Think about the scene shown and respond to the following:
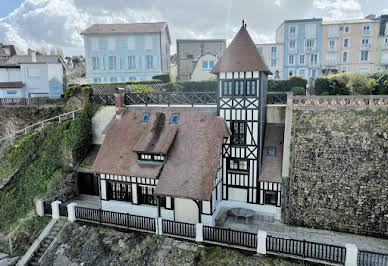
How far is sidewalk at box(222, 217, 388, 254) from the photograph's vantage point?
11945mm

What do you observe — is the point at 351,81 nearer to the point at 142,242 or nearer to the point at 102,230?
the point at 142,242

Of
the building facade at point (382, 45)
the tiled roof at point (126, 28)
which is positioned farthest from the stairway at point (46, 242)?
the building facade at point (382, 45)

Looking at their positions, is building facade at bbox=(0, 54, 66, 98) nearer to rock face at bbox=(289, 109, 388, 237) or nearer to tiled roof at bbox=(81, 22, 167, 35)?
tiled roof at bbox=(81, 22, 167, 35)

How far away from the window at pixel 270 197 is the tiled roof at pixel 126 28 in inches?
976

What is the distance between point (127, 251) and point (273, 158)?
28.6ft

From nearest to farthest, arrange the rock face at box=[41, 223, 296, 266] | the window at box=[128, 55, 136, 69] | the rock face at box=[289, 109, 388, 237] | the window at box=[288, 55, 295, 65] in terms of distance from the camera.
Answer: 1. the rock face at box=[41, 223, 296, 266]
2. the rock face at box=[289, 109, 388, 237]
3. the window at box=[128, 55, 136, 69]
4. the window at box=[288, 55, 295, 65]

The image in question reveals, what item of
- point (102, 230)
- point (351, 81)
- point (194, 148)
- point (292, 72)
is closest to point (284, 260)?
point (194, 148)

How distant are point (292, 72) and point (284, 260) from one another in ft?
98.8

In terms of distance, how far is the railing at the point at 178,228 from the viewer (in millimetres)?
12438

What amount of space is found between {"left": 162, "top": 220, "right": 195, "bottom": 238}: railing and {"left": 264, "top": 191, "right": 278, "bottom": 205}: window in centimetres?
435

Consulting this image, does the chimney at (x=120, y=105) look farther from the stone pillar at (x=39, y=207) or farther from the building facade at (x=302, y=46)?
the building facade at (x=302, y=46)

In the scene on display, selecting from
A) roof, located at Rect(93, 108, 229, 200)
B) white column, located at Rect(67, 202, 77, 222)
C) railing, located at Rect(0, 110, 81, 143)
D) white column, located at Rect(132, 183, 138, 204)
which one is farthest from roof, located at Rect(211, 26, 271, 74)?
railing, located at Rect(0, 110, 81, 143)

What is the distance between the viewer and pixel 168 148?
13734 mm

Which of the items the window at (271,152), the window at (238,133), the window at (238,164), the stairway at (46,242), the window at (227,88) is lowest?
the stairway at (46,242)
